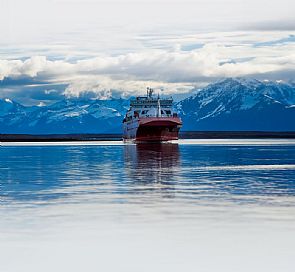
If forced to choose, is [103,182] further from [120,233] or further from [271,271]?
[271,271]

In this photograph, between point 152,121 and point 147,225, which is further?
point 152,121

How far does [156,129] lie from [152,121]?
13.7ft

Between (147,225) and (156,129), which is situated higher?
(156,129)

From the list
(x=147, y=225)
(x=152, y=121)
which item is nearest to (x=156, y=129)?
(x=152, y=121)

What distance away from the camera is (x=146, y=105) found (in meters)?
157

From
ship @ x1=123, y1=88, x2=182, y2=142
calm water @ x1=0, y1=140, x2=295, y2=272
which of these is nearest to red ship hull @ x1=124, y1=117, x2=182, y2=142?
ship @ x1=123, y1=88, x2=182, y2=142

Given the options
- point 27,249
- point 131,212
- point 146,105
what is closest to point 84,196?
point 131,212

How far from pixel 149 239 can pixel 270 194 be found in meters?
12.2

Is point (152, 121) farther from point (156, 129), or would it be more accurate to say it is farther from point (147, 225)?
point (147, 225)

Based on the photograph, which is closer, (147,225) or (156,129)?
(147,225)

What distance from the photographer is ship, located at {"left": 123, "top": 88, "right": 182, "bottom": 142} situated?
136 m

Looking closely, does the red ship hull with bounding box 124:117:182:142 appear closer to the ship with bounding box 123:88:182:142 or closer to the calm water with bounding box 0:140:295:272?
the ship with bounding box 123:88:182:142

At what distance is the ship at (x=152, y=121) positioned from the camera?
135750mm

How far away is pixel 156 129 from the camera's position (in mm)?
138500
